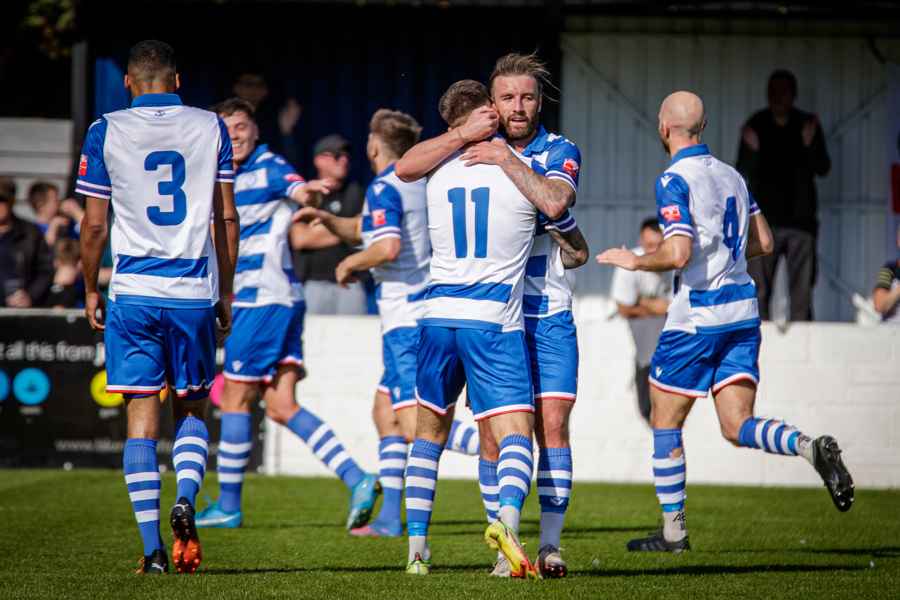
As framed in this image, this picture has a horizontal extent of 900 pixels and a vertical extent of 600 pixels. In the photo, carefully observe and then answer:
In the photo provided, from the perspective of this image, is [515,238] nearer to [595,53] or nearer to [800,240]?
[800,240]

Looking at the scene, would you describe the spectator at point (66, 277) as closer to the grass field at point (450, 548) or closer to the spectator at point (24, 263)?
the spectator at point (24, 263)

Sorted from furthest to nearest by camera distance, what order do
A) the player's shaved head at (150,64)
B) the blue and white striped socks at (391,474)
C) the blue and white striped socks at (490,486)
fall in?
1. the blue and white striped socks at (391,474)
2. the blue and white striped socks at (490,486)
3. the player's shaved head at (150,64)

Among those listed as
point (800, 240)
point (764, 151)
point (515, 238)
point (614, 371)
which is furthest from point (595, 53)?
point (515, 238)

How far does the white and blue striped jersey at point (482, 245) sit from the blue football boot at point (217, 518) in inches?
103

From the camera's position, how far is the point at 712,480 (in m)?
8.48

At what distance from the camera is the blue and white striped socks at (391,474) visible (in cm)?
565

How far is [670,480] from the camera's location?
5051mm

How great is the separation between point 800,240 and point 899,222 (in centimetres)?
155

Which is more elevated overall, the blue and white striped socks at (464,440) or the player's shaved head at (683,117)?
the player's shaved head at (683,117)

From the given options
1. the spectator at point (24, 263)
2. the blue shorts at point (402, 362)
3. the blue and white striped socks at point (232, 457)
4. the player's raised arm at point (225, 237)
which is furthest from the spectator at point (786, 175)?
the spectator at point (24, 263)

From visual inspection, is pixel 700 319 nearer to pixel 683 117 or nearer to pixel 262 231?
pixel 683 117

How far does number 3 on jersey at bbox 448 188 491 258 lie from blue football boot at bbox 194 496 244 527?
2.81m

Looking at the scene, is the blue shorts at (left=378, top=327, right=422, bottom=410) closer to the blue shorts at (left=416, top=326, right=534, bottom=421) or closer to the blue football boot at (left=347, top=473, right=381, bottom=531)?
the blue football boot at (left=347, top=473, right=381, bottom=531)

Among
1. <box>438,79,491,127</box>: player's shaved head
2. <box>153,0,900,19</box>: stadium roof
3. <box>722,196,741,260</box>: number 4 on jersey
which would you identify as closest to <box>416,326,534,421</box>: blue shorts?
<box>438,79,491,127</box>: player's shaved head
